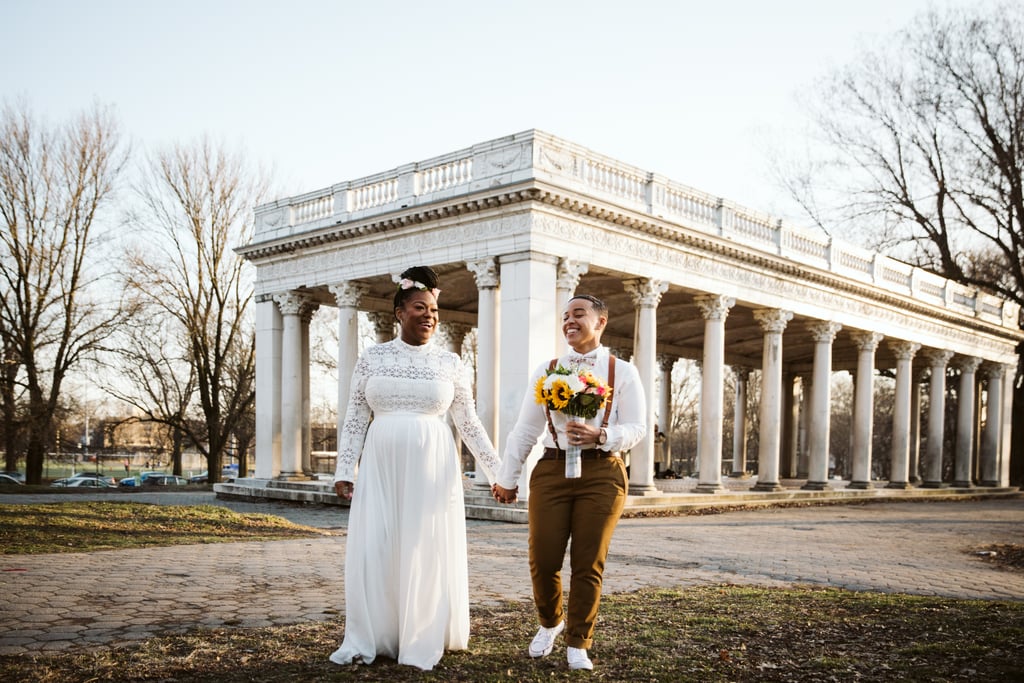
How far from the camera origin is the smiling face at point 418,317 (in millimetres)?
5480

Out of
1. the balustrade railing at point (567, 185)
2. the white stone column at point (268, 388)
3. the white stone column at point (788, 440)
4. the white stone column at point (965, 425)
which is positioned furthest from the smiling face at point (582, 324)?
the white stone column at point (788, 440)

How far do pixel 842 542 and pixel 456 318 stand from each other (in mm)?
17047

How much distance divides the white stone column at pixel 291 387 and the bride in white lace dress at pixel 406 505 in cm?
2054

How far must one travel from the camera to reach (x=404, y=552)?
523 cm

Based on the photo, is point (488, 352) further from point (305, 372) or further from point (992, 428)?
point (992, 428)

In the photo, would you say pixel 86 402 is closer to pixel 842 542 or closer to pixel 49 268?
pixel 49 268

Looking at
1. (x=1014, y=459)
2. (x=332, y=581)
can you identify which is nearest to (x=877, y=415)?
(x=1014, y=459)

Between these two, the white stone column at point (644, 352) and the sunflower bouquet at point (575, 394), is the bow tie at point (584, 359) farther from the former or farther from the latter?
the white stone column at point (644, 352)

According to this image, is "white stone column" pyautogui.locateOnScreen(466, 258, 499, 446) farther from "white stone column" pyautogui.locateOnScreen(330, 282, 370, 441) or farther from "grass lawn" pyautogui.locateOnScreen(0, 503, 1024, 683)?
"grass lawn" pyautogui.locateOnScreen(0, 503, 1024, 683)

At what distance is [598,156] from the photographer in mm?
20078

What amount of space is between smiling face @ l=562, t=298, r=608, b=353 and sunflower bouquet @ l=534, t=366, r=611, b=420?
0.29 metres

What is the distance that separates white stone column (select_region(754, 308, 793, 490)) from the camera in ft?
84.5

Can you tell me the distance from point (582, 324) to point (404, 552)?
1.83 meters

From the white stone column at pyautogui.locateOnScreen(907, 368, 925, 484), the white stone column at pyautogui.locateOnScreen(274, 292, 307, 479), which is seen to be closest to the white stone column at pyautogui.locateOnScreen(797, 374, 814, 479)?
the white stone column at pyautogui.locateOnScreen(907, 368, 925, 484)
